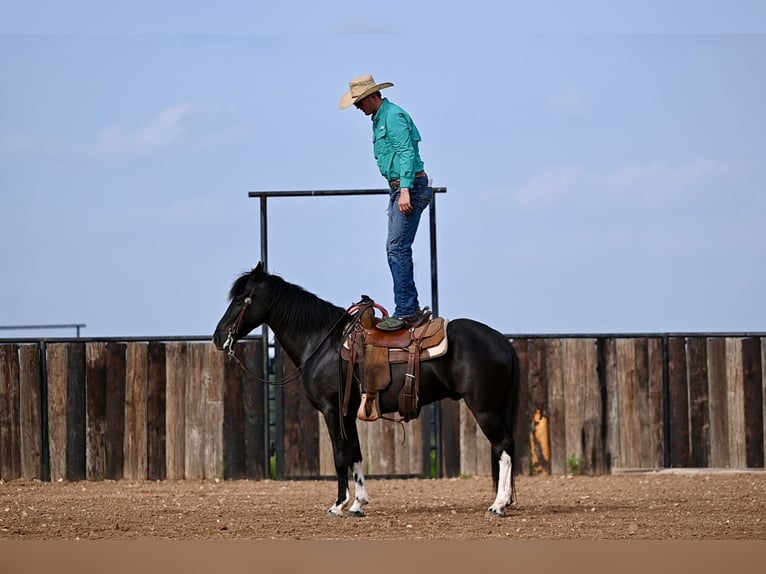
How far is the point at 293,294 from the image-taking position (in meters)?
11.0

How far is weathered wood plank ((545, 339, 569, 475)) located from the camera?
49.2 feet

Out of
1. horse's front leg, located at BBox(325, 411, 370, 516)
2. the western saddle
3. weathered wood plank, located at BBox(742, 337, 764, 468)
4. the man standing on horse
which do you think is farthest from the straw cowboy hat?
weathered wood plank, located at BBox(742, 337, 764, 468)

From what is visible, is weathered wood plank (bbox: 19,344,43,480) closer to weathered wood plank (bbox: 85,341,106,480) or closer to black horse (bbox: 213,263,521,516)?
weathered wood plank (bbox: 85,341,106,480)

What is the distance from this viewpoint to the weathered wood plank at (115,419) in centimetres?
1497

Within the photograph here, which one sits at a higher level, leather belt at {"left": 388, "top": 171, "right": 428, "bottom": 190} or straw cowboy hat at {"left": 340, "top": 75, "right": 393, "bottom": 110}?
straw cowboy hat at {"left": 340, "top": 75, "right": 393, "bottom": 110}

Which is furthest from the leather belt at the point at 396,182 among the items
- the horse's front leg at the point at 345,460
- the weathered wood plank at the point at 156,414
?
the weathered wood plank at the point at 156,414

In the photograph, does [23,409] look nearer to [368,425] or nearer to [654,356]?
[368,425]

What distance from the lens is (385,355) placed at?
10.4m

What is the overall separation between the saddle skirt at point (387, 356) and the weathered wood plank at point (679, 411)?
5666mm

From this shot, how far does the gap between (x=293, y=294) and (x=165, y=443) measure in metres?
4.84

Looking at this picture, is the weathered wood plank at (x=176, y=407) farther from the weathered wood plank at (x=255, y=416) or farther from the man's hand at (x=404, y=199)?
the man's hand at (x=404, y=199)

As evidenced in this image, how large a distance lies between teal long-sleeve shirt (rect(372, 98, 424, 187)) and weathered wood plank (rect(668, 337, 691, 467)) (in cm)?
600

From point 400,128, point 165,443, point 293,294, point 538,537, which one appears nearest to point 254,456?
point 165,443

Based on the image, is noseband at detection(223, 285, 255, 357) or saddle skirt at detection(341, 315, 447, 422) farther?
noseband at detection(223, 285, 255, 357)
